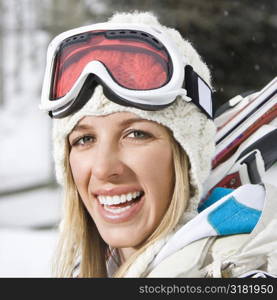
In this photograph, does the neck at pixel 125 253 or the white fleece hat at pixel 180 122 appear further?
the neck at pixel 125 253

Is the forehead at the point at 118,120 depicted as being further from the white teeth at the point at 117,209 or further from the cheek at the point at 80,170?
the white teeth at the point at 117,209

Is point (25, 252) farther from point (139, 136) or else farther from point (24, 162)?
point (24, 162)

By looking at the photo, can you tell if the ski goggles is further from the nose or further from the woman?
the nose

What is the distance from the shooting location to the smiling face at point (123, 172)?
1973 millimetres

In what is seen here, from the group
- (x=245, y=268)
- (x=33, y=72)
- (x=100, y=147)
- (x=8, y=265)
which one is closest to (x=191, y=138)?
(x=100, y=147)

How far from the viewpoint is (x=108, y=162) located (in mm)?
1950

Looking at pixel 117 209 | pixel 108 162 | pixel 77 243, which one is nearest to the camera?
pixel 108 162

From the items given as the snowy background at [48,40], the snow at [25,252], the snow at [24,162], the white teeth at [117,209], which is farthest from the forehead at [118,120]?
the snow at [24,162]

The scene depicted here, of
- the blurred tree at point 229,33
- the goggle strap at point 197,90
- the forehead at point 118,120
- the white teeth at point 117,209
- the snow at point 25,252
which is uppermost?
the blurred tree at point 229,33

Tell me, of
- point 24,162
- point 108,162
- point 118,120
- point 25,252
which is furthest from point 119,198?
point 24,162

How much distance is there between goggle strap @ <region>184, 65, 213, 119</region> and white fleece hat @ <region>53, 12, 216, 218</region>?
22 mm

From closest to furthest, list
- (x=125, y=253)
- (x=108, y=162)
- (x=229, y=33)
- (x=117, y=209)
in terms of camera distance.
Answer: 1. (x=108, y=162)
2. (x=117, y=209)
3. (x=125, y=253)
4. (x=229, y=33)

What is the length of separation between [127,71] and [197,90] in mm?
251
